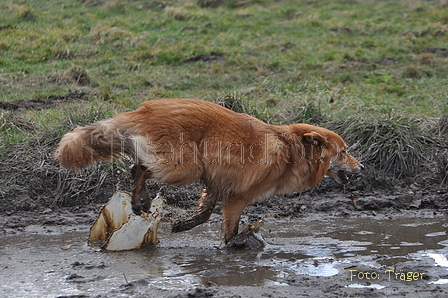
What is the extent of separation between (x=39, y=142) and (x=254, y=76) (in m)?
5.30

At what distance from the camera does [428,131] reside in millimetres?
8336

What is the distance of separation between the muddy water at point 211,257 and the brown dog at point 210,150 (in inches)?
21.1

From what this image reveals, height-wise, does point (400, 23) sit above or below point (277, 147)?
above

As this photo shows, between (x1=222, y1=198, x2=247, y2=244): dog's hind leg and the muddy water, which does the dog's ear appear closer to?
(x1=222, y1=198, x2=247, y2=244): dog's hind leg

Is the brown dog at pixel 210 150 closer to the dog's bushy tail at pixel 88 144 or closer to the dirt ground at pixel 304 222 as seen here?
the dog's bushy tail at pixel 88 144

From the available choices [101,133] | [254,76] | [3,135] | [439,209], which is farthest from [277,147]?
[254,76]

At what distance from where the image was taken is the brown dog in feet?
16.6

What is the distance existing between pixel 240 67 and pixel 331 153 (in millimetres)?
6270

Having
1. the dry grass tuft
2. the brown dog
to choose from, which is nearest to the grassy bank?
the dry grass tuft

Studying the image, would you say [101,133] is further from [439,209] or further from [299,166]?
[439,209]

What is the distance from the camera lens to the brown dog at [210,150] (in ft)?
16.6

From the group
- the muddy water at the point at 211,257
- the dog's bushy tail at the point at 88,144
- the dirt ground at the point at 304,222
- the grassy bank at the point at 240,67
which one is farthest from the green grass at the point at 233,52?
the dog's bushy tail at the point at 88,144

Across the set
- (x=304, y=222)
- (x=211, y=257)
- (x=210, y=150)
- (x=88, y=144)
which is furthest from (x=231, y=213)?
(x=88, y=144)

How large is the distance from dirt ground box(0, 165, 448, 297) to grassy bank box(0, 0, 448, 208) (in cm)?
47
